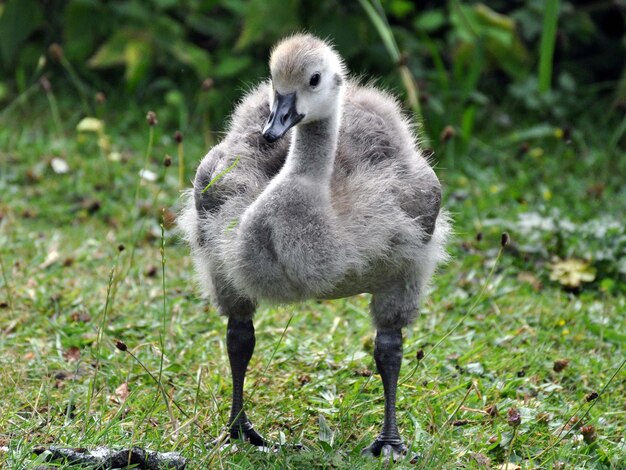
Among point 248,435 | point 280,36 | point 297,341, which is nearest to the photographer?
point 248,435

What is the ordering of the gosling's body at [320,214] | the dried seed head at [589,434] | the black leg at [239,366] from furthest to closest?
the black leg at [239,366] < the dried seed head at [589,434] < the gosling's body at [320,214]

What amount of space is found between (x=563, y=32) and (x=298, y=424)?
194 inches

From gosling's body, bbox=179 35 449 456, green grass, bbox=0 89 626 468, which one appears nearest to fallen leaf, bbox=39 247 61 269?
green grass, bbox=0 89 626 468

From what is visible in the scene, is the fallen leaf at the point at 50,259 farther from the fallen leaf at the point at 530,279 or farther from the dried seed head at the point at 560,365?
the dried seed head at the point at 560,365

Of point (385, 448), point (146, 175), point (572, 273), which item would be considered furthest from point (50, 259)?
point (572, 273)

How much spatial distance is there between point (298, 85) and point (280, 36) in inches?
157

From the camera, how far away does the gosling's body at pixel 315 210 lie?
353 centimetres

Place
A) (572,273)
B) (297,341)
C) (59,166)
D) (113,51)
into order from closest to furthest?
(297,341) → (572,273) → (59,166) → (113,51)

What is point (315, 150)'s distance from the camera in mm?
3660

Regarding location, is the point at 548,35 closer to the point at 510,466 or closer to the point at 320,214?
the point at 320,214

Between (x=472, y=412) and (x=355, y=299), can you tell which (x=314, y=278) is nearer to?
(x=472, y=412)

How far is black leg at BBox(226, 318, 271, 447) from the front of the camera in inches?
161

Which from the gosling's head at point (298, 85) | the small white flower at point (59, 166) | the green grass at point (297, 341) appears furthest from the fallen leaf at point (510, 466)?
the small white flower at point (59, 166)

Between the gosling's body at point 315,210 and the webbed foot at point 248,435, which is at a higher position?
the gosling's body at point 315,210
